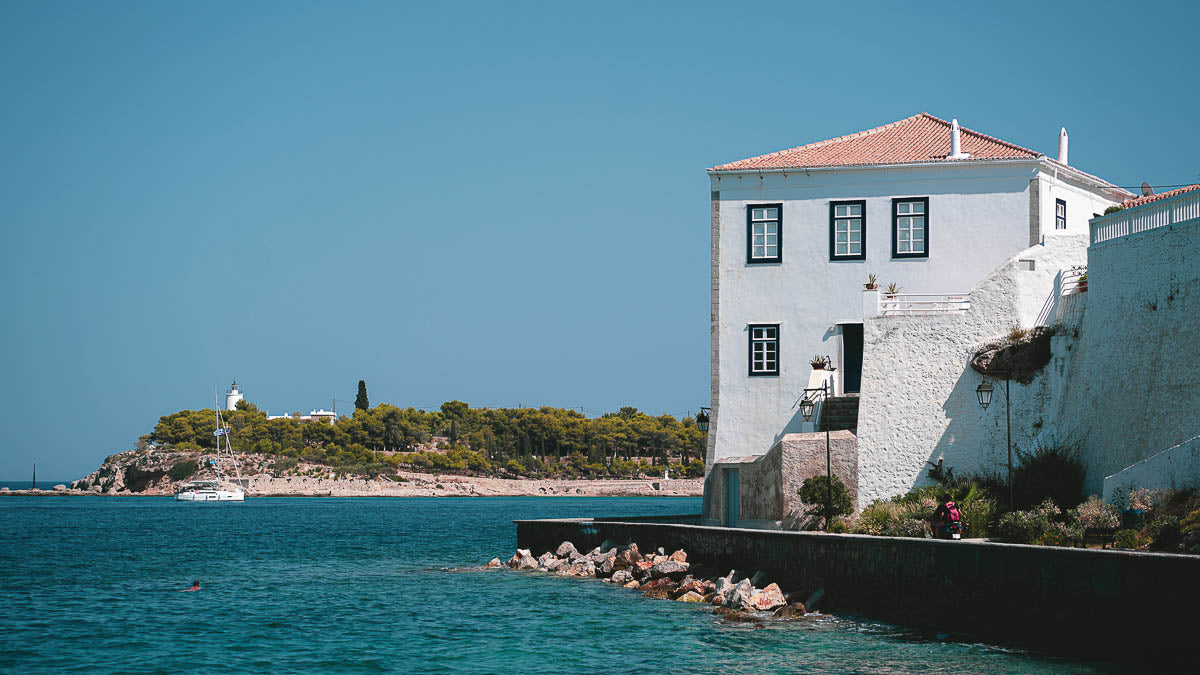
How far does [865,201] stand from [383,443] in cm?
12765

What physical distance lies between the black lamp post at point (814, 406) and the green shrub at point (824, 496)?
11 cm

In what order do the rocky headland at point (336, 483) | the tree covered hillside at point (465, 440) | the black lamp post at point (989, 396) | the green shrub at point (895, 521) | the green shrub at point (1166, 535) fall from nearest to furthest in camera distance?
1. the green shrub at point (1166, 535)
2. the green shrub at point (895, 521)
3. the black lamp post at point (989, 396)
4. the rocky headland at point (336, 483)
5. the tree covered hillside at point (465, 440)

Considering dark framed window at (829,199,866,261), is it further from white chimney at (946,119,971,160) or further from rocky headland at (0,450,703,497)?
rocky headland at (0,450,703,497)

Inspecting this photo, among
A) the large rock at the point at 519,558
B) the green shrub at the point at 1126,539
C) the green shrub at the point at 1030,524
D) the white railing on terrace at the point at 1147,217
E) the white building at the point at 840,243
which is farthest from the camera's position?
the large rock at the point at 519,558

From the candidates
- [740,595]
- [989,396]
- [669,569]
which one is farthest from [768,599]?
[989,396]

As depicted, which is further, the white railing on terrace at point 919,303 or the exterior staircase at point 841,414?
the exterior staircase at point 841,414

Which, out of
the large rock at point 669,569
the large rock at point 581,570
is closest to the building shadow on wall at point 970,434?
the large rock at point 669,569

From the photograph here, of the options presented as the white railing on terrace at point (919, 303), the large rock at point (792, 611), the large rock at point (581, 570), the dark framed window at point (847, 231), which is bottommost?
the large rock at point (581, 570)

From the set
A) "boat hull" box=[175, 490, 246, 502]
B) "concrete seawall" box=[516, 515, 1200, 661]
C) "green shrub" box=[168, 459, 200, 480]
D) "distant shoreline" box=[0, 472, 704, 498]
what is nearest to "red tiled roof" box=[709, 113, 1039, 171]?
"concrete seawall" box=[516, 515, 1200, 661]

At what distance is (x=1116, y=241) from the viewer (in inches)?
968

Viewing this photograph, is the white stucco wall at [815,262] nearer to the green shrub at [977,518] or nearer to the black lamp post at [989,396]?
the black lamp post at [989,396]

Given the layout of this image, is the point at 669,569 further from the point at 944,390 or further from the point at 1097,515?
the point at 1097,515

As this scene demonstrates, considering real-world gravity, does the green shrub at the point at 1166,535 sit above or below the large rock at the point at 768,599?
above

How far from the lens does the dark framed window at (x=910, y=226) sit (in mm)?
32188
